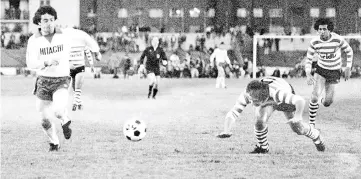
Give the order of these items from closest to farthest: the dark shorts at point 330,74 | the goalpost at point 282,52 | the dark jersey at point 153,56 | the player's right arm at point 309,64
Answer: the player's right arm at point 309,64 < the dark shorts at point 330,74 < the dark jersey at point 153,56 < the goalpost at point 282,52

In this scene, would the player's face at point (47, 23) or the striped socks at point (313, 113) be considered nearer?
the player's face at point (47, 23)

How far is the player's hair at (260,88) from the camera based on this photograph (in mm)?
Result: 10422

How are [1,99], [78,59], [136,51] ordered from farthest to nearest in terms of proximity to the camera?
[136,51] → [1,99] → [78,59]

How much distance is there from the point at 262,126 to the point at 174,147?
1.87m

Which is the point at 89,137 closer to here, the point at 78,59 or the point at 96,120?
the point at 96,120

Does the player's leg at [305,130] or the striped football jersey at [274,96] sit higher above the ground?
the striped football jersey at [274,96]

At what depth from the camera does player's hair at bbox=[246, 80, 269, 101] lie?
34.2 feet

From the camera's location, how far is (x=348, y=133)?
50.1 feet

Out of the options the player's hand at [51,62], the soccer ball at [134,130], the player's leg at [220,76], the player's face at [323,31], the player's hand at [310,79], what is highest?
the player's face at [323,31]

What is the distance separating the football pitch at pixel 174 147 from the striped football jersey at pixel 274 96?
0.82 metres

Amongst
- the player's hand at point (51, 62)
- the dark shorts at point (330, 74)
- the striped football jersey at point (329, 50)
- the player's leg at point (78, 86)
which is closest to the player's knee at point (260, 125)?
the player's hand at point (51, 62)

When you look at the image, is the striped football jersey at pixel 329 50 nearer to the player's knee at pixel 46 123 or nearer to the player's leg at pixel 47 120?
the player's leg at pixel 47 120

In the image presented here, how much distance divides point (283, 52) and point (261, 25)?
Result: 487 inches

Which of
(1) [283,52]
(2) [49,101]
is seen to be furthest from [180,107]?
(1) [283,52]
